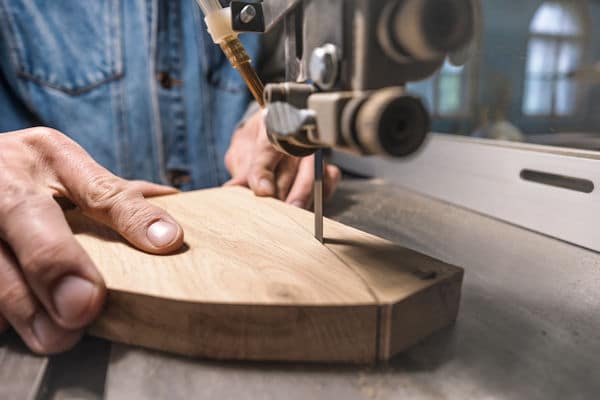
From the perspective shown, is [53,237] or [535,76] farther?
[535,76]

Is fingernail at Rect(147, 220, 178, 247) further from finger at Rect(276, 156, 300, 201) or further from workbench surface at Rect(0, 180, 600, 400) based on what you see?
finger at Rect(276, 156, 300, 201)

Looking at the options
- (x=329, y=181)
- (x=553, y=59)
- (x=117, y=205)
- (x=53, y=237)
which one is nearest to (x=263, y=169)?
(x=329, y=181)

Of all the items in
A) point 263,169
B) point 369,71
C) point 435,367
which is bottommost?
point 435,367

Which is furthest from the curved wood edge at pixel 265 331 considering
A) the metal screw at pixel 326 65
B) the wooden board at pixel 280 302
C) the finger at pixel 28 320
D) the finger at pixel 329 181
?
the finger at pixel 329 181

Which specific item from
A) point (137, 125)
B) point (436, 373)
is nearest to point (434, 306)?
point (436, 373)

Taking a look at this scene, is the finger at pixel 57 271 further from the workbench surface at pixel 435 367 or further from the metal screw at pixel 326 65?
the metal screw at pixel 326 65

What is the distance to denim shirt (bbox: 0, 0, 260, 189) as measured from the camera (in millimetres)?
1148

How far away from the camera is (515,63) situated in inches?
37.3

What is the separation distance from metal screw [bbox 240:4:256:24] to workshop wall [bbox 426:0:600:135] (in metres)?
0.50

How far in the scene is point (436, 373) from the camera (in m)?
0.43

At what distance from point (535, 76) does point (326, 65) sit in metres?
0.71

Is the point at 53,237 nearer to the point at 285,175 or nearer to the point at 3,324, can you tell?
the point at 3,324

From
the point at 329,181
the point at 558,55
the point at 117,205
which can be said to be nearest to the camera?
the point at 117,205

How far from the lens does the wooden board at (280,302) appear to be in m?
0.43
